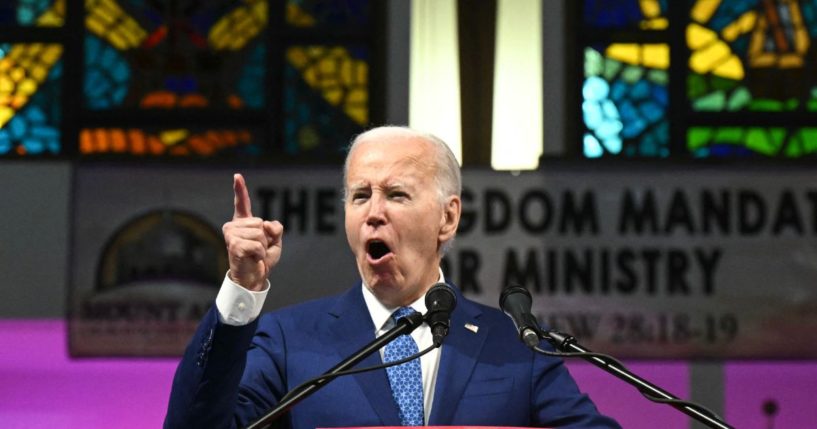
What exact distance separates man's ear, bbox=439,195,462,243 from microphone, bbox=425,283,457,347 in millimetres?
674

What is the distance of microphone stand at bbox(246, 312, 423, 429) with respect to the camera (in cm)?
188

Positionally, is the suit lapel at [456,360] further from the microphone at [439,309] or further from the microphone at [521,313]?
the microphone at [439,309]

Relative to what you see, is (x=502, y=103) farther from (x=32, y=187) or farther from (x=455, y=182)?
(x=455, y=182)

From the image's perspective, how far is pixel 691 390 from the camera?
223 inches

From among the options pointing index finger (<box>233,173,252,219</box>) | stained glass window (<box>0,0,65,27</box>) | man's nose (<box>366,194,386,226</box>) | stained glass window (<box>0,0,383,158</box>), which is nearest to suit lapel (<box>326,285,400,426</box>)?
man's nose (<box>366,194,386,226</box>)

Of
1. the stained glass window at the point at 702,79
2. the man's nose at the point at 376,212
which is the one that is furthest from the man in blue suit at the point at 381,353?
the stained glass window at the point at 702,79

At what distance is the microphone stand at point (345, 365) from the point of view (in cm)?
188

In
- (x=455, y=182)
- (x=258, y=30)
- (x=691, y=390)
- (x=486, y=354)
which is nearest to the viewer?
(x=486, y=354)

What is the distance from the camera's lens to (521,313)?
6.73 ft

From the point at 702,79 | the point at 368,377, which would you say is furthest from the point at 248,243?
the point at 702,79

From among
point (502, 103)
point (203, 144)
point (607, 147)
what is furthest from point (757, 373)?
point (203, 144)

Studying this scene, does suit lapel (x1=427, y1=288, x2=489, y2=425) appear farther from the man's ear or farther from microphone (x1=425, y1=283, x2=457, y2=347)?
microphone (x1=425, y1=283, x2=457, y2=347)

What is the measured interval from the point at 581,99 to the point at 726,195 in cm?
Answer: 75

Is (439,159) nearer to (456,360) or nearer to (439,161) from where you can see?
(439,161)
